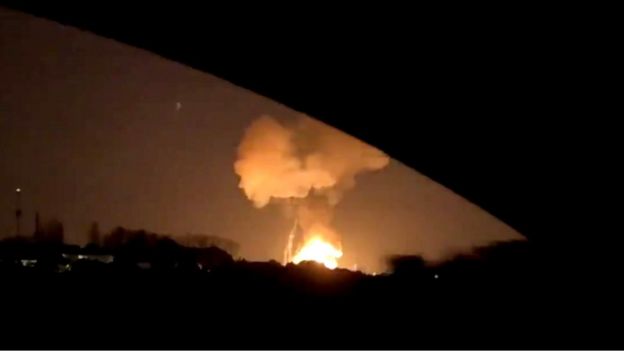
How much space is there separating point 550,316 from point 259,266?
1118 mm

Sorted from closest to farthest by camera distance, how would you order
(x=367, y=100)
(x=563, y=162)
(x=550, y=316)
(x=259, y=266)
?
(x=550, y=316) → (x=259, y=266) → (x=367, y=100) → (x=563, y=162)

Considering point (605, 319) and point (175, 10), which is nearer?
point (605, 319)

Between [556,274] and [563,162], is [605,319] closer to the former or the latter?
[556,274]

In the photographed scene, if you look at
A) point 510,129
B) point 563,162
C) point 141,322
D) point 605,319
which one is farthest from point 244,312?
point 563,162

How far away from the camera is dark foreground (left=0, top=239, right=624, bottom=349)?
2.90 metres

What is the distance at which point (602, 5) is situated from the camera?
18.8 ft

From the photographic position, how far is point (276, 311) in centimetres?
304

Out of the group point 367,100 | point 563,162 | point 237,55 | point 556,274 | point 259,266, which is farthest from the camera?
point 563,162

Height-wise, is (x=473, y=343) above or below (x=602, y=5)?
below

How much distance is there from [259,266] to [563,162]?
515 cm

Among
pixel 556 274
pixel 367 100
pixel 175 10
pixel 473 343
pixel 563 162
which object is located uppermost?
pixel 175 10

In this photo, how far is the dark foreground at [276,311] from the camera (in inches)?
114

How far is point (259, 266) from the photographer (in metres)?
3.46

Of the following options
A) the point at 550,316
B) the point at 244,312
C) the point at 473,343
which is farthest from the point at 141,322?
the point at 550,316
